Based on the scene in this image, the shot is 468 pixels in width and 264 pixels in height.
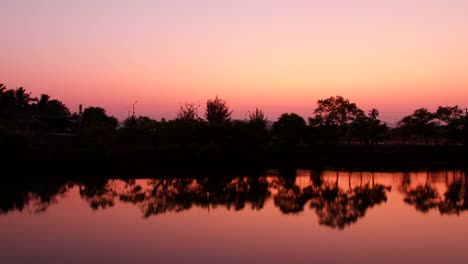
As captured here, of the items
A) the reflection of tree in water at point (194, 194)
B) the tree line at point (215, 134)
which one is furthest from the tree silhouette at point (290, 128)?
the reflection of tree in water at point (194, 194)

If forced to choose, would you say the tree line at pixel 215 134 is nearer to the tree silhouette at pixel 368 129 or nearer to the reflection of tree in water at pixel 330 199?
the tree silhouette at pixel 368 129

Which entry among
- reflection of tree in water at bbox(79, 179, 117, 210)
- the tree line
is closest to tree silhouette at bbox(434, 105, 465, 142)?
the tree line

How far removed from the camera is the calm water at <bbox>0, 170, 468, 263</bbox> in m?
12.3

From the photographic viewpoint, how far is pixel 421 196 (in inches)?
848

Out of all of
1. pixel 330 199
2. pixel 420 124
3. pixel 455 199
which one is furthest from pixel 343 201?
pixel 420 124

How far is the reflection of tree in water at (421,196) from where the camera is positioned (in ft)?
63.5

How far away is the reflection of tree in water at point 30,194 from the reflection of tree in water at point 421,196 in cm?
1466

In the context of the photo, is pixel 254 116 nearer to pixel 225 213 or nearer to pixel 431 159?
pixel 431 159

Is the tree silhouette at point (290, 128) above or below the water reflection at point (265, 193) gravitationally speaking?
above

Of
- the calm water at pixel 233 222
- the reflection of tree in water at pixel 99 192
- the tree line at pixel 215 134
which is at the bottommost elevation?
the calm water at pixel 233 222

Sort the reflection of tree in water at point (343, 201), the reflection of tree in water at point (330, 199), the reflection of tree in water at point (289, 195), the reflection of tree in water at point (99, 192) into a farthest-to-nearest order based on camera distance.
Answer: the reflection of tree in water at point (99, 192), the reflection of tree in water at point (289, 195), the reflection of tree in water at point (330, 199), the reflection of tree in water at point (343, 201)

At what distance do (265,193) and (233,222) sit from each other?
646cm

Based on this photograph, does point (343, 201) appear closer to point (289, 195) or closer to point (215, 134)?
point (289, 195)

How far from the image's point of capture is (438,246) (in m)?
13.1
